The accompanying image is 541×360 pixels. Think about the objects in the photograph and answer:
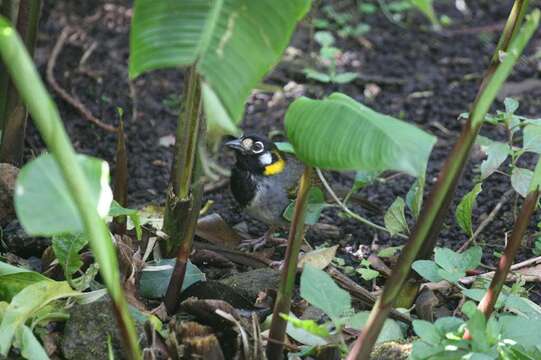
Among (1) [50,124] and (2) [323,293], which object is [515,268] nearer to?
(2) [323,293]

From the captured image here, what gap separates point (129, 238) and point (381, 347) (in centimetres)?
95

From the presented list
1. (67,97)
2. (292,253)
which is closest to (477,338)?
(292,253)

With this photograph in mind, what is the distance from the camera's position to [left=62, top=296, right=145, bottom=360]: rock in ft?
8.07

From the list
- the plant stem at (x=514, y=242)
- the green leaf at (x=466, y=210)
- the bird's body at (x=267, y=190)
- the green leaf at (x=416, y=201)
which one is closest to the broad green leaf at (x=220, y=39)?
the plant stem at (x=514, y=242)

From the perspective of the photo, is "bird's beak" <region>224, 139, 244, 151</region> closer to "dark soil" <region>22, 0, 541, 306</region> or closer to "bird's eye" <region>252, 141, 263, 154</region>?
"bird's eye" <region>252, 141, 263, 154</region>

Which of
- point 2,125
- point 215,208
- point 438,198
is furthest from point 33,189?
point 215,208

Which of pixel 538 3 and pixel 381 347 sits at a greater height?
pixel 538 3

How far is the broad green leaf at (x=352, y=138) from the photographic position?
184 centimetres

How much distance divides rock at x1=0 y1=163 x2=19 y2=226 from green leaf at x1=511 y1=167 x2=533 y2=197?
70.7 inches

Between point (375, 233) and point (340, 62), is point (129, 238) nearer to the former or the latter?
point (375, 233)

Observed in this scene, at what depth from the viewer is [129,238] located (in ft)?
9.77

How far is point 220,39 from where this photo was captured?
1.88 m

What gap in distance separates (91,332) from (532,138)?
1.56m

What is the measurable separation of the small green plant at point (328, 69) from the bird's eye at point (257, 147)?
24.5 inches
